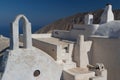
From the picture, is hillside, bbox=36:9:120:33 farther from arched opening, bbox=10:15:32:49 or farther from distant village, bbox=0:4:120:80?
arched opening, bbox=10:15:32:49

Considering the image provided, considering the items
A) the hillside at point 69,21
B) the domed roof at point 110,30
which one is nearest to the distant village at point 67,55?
the domed roof at point 110,30

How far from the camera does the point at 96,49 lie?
1847cm

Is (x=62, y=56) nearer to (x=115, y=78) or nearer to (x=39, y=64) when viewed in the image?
(x=39, y=64)

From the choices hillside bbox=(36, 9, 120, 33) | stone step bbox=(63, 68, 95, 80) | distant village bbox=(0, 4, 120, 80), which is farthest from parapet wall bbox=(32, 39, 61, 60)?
hillside bbox=(36, 9, 120, 33)

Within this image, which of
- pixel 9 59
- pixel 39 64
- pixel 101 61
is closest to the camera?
pixel 9 59

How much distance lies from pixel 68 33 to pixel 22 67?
9532mm

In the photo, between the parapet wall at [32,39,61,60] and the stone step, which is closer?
the stone step

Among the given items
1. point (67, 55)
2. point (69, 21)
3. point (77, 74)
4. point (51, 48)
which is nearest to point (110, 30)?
point (67, 55)

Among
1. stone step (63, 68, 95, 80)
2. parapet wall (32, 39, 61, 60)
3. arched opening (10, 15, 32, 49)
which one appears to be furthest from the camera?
parapet wall (32, 39, 61, 60)

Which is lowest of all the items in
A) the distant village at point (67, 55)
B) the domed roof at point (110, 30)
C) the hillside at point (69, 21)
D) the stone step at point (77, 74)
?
the stone step at point (77, 74)

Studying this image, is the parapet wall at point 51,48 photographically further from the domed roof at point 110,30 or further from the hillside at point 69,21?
the hillside at point 69,21

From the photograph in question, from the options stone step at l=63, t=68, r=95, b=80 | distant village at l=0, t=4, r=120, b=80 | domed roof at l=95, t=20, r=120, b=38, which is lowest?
stone step at l=63, t=68, r=95, b=80

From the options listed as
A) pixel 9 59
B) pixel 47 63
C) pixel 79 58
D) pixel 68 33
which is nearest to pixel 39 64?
pixel 47 63

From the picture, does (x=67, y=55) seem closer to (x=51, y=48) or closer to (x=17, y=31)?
(x=51, y=48)
